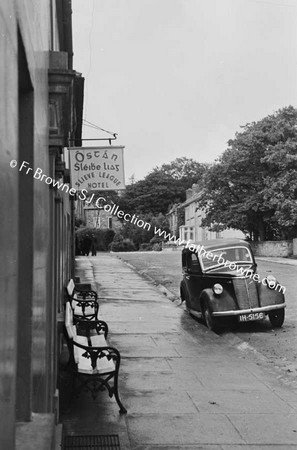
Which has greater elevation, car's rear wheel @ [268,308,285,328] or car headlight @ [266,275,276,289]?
car headlight @ [266,275,276,289]

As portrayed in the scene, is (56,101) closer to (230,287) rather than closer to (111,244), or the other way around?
(230,287)

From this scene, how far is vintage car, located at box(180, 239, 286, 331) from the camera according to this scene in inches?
442

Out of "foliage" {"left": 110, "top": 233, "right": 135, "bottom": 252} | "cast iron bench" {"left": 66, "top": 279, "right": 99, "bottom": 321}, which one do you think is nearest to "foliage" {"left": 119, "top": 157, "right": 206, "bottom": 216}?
"foliage" {"left": 110, "top": 233, "right": 135, "bottom": 252}

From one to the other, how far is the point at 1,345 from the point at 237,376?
5942 millimetres

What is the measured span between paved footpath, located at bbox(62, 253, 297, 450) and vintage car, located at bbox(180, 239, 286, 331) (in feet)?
2.27

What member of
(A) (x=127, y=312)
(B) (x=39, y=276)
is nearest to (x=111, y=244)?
(A) (x=127, y=312)

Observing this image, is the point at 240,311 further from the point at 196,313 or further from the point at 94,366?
the point at 94,366

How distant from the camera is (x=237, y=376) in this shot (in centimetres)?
751

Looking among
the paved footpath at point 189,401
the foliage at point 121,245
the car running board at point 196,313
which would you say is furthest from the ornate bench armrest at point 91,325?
the foliage at point 121,245

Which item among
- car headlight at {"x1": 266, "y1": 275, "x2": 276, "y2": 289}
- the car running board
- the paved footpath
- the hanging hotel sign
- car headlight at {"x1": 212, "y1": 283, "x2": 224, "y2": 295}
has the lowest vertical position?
the paved footpath

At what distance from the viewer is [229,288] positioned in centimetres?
1148

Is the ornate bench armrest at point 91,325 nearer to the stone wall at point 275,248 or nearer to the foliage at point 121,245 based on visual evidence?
the stone wall at point 275,248

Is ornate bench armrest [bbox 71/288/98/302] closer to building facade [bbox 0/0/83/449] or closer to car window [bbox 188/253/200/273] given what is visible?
car window [bbox 188/253/200/273]

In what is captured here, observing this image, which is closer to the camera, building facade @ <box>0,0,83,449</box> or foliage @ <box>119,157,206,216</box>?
building facade @ <box>0,0,83,449</box>
